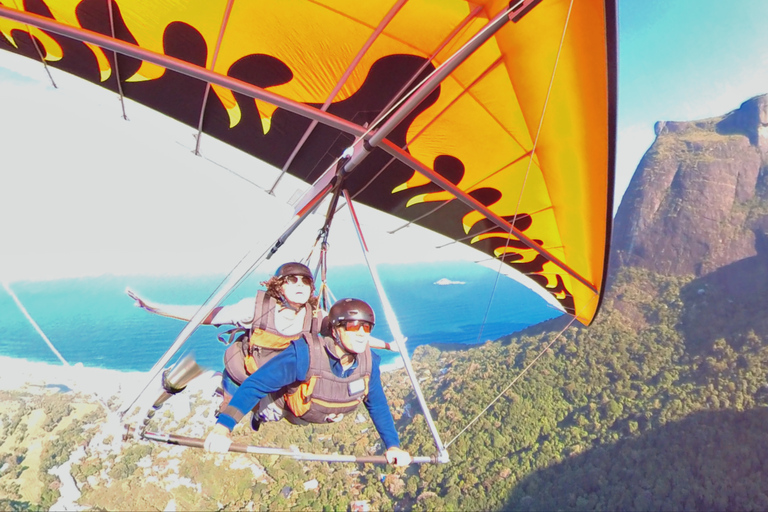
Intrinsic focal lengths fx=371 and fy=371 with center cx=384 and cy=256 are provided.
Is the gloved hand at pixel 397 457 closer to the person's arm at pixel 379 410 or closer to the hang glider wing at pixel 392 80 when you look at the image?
the person's arm at pixel 379 410

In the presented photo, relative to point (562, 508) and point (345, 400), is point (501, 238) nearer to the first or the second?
point (345, 400)

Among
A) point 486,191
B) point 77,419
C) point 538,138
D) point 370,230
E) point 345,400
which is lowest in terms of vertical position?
point 345,400

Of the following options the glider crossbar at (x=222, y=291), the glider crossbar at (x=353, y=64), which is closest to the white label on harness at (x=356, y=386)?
the glider crossbar at (x=222, y=291)

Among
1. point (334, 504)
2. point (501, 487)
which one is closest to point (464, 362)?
point (501, 487)

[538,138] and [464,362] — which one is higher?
[464,362]

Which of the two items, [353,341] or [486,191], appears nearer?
[353,341]

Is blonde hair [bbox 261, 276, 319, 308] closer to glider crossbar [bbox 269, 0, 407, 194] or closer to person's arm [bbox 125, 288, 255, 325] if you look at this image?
person's arm [bbox 125, 288, 255, 325]

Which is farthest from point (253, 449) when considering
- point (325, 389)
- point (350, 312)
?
point (350, 312)
